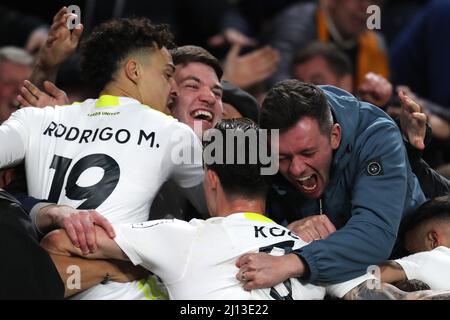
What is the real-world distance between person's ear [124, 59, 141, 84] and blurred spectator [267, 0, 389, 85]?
2.21 m

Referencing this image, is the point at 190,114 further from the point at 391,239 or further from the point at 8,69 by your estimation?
the point at 8,69

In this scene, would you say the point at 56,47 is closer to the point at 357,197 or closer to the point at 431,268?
the point at 357,197

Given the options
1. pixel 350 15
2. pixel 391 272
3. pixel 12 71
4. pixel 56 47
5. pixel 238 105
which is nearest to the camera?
pixel 391 272

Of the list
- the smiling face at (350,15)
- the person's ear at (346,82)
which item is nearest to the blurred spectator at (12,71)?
the person's ear at (346,82)

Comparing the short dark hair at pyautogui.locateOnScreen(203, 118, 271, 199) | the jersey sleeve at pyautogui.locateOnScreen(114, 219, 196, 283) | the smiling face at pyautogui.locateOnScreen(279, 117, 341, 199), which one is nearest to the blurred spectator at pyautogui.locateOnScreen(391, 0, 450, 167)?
the smiling face at pyautogui.locateOnScreen(279, 117, 341, 199)

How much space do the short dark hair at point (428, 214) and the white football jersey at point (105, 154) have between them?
83cm

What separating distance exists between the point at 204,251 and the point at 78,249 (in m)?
0.43

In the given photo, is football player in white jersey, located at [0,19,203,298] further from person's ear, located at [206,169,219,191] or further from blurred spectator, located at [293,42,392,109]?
blurred spectator, located at [293,42,392,109]

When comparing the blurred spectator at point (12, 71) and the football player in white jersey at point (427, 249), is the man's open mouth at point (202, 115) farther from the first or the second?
the blurred spectator at point (12, 71)

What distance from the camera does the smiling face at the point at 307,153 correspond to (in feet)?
10.6

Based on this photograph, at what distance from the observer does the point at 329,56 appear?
17.5 feet

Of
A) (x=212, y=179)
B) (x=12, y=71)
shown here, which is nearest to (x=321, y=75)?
(x=12, y=71)

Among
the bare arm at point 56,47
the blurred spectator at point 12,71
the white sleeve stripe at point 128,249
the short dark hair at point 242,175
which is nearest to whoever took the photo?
the white sleeve stripe at point 128,249
